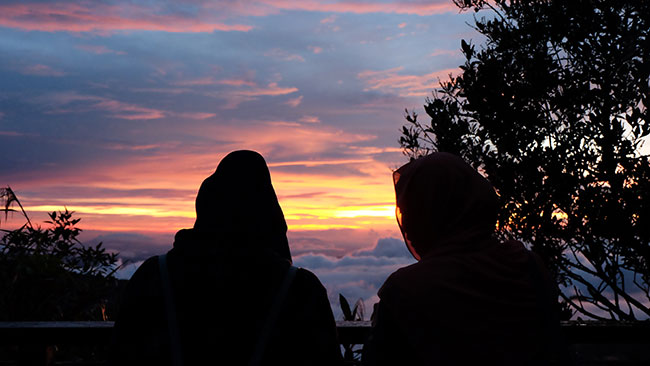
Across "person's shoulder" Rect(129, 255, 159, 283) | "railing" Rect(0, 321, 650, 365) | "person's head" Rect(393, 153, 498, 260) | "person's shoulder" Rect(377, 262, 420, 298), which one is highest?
"person's head" Rect(393, 153, 498, 260)

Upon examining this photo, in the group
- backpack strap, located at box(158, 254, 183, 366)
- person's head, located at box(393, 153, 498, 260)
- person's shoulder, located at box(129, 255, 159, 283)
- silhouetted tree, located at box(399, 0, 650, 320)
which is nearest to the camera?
backpack strap, located at box(158, 254, 183, 366)

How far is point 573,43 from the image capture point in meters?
7.34

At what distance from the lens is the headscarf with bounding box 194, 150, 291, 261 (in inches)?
93.4

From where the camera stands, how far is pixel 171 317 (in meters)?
2.24

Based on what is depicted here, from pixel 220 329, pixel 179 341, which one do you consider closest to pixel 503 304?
pixel 220 329

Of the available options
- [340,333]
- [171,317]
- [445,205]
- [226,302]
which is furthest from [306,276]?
[340,333]

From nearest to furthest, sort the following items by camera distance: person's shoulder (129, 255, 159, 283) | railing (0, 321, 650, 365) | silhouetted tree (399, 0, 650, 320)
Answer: person's shoulder (129, 255, 159, 283) < railing (0, 321, 650, 365) < silhouetted tree (399, 0, 650, 320)

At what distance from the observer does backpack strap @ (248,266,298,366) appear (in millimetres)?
2234

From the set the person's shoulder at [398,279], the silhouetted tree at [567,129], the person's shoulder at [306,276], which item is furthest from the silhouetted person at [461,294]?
the silhouetted tree at [567,129]

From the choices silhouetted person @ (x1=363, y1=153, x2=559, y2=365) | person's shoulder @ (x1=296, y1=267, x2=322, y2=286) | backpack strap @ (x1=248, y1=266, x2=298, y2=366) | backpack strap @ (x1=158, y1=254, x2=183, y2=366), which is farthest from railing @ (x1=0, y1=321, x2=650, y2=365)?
backpack strap @ (x1=158, y1=254, x2=183, y2=366)

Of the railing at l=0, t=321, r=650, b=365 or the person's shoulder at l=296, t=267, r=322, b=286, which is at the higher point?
the person's shoulder at l=296, t=267, r=322, b=286

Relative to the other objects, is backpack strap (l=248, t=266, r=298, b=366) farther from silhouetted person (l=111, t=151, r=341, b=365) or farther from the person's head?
the person's head

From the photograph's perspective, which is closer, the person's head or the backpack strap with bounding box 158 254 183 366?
the backpack strap with bounding box 158 254 183 366

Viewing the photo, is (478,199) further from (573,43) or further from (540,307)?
(573,43)
